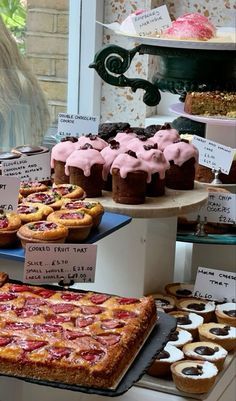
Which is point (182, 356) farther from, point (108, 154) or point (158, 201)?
point (108, 154)

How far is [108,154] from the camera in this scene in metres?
2.05

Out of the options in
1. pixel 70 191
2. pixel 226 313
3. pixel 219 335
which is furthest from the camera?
pixel 226 313

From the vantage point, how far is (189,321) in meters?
2.02

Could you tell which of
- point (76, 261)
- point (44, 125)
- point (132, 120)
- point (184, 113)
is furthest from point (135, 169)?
point (132, 120)

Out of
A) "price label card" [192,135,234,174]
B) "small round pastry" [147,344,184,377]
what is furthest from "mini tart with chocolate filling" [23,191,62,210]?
"price label card" [192,135,234,174]

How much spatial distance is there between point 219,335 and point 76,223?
1.81 feet

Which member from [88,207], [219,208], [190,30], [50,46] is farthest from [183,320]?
[50,46]

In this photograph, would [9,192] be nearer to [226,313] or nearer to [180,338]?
[180,338]

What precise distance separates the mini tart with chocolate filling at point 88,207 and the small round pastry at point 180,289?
1.73ft

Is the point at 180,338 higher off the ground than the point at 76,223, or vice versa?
the point at 76,223

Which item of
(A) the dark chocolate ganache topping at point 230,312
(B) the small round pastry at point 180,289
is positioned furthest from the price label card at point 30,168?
(A) the dark chocolate ganache topping at point 230,312

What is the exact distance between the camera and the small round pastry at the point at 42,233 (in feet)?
5.05

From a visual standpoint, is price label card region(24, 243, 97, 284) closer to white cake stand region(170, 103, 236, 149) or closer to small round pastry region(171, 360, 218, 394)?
small round pastry region(171, 360, 218, 394)

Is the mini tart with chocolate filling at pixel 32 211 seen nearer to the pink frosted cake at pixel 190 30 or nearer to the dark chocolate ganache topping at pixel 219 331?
the dark chocolate ganache topping at pixel 219 331
